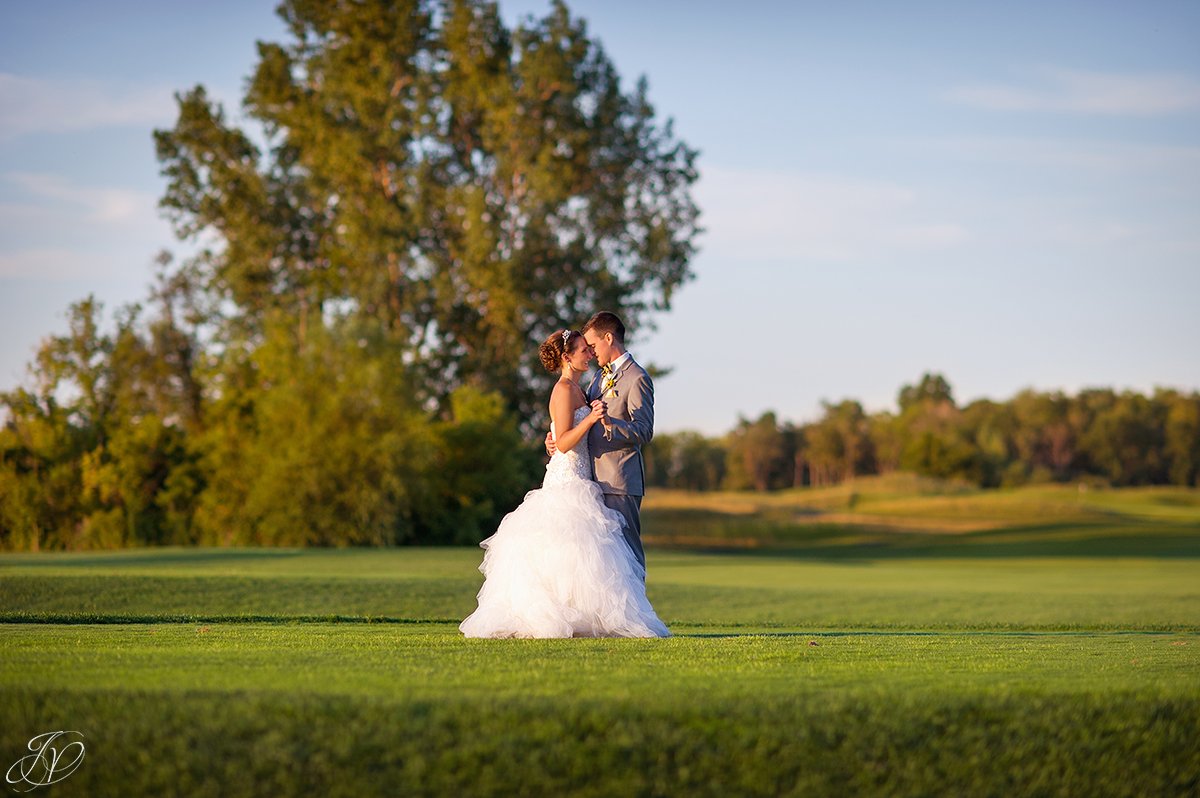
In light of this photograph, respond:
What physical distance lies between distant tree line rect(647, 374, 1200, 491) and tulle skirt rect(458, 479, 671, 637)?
258 feet

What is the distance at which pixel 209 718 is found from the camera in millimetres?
6160

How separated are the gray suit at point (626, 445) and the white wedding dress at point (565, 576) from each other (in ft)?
0.78

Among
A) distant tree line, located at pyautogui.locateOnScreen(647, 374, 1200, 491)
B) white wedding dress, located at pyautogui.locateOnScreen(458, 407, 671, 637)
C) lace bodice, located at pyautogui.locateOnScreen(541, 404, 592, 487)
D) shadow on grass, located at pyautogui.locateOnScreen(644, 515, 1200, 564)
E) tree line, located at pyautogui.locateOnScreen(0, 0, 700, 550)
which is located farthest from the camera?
distant tree line, located at pyautogui.locateOnScreen(647, 374, 1200, 491)

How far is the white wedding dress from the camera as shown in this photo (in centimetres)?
1006

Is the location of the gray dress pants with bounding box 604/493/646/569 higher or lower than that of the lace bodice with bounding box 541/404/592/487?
lower

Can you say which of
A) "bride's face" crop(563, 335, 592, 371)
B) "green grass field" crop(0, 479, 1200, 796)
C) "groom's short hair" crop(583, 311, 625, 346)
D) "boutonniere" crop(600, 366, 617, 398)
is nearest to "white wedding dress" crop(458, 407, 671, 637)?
"green grass field" crop(0, 479, 1200, 796)

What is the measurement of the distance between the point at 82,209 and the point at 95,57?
5.58 meters

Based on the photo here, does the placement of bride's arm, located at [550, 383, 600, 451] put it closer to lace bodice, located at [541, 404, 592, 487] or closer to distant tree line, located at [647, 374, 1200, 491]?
lace bodice, located at [541, 404, 592, 487]

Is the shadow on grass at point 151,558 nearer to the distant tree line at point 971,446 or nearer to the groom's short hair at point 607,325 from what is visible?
the groom's short hair at point 607,325

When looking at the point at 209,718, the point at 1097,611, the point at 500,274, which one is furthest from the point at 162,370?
the point at 209,718

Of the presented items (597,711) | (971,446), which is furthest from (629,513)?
(971,446)

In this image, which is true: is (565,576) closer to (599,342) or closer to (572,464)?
(572,464)

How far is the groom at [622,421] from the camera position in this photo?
10797mm

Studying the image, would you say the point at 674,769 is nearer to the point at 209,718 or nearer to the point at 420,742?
the point at 420,742
